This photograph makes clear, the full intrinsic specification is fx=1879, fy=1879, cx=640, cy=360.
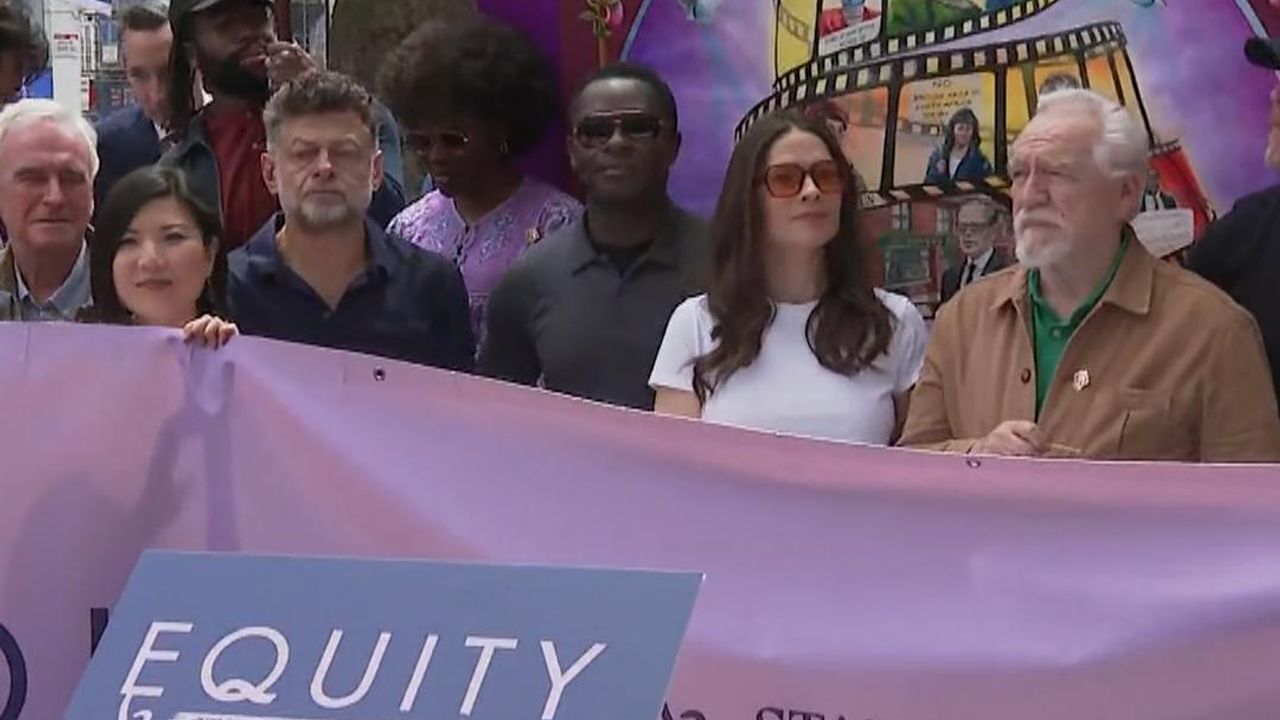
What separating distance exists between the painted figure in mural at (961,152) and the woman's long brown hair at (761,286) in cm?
40

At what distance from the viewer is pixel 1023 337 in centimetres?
309

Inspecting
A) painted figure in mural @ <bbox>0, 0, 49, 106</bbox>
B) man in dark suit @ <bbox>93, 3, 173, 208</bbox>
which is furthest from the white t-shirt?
painted figure in mural @ <bbox>0, 0, 49, 106</bbox>

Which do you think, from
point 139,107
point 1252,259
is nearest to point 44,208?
point 139,107

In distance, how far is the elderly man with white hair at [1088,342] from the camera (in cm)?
289

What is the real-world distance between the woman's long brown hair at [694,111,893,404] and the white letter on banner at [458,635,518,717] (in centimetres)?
137

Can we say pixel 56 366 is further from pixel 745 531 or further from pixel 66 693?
pixel 745 531

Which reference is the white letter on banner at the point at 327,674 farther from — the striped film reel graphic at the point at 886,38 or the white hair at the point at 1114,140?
the striped film reel graphic at the point at 886,38

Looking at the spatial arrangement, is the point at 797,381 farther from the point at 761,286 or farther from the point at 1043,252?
the point at 1043,252

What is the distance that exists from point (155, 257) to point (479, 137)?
118cm

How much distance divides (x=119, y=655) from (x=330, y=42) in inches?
112

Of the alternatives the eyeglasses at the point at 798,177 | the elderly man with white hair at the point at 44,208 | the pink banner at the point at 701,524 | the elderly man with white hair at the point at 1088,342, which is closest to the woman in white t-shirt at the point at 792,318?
the eyeglasses at the point at 798,177

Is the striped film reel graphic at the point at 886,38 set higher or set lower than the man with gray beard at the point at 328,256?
higher

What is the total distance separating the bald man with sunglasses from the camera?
374 centimetres

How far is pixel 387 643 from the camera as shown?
79.9 inches
